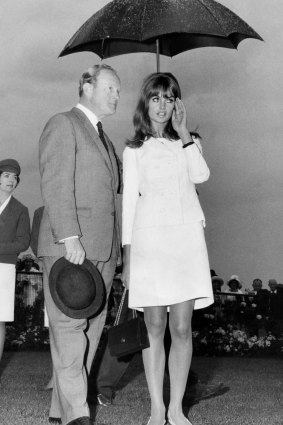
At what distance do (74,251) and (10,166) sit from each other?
3.30 meters

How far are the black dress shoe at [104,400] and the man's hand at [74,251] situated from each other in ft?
6.70

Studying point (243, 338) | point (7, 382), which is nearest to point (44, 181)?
point (7, 382)

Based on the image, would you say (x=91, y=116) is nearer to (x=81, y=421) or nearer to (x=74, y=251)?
(x=74, y=251)

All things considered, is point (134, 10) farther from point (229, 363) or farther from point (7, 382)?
point (229, 363)

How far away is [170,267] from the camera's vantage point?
16.4 feet

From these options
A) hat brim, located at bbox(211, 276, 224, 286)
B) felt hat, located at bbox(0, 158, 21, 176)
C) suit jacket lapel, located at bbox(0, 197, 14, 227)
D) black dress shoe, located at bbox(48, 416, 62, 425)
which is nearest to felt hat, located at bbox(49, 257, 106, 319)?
black dress shoe, located at bbox(48, 416, 62, 425)

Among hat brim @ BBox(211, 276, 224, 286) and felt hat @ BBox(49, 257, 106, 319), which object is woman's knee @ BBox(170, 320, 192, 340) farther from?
hat brim @ BBox(211, 276, 224, 286)

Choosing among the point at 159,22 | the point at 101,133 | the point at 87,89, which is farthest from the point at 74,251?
the point at 159,22

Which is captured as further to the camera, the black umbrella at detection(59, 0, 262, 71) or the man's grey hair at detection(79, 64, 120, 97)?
the black umbrella at detection(59, 0, 262, 71)

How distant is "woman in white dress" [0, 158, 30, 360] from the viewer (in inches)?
297

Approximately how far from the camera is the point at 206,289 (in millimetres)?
4957

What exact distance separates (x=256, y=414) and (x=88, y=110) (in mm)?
2547

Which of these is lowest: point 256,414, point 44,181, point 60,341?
point 256,414

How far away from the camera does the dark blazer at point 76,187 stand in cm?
475
